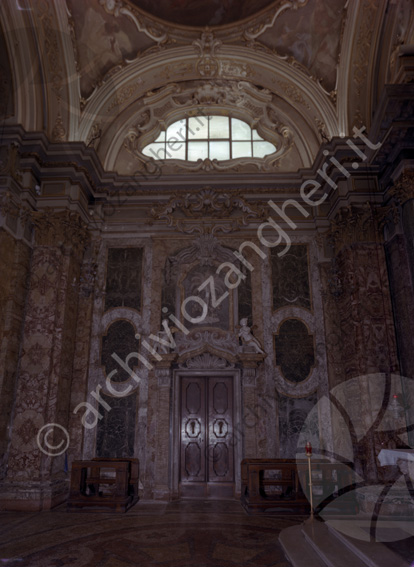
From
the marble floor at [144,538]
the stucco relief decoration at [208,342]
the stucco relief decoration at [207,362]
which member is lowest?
the marble floor at [144,538]

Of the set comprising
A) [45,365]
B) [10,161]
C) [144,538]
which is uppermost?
[10,161]

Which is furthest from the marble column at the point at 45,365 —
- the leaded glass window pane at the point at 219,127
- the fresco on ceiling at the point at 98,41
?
the leaded glass window pane at the point at 219,127

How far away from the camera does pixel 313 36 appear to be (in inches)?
403

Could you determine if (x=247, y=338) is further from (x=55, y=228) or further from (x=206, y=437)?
(x=55, y=228)

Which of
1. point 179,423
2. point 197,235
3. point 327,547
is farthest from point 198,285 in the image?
point 327,547

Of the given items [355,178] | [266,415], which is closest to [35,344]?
[266,415]

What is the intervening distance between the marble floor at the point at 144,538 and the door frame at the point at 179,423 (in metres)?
1.17

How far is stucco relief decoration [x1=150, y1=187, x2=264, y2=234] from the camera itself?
10469 mm

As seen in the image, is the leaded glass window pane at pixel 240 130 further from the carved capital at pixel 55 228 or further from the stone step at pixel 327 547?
the stone step at pixel 327 547

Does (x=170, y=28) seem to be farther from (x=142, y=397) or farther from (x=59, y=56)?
(x=142, y=397)

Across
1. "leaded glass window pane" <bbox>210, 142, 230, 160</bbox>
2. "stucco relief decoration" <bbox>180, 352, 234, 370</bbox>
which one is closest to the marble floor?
"stucco relief decoration" <bbox>180, 352, 234, 370</bbox>

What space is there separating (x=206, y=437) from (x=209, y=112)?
7865 millimetres

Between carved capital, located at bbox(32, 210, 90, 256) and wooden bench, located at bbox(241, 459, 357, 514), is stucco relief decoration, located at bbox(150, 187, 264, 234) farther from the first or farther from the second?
wooden bench, located at bbox(241, 459, 357, 514)

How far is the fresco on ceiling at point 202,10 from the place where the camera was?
9.98m
